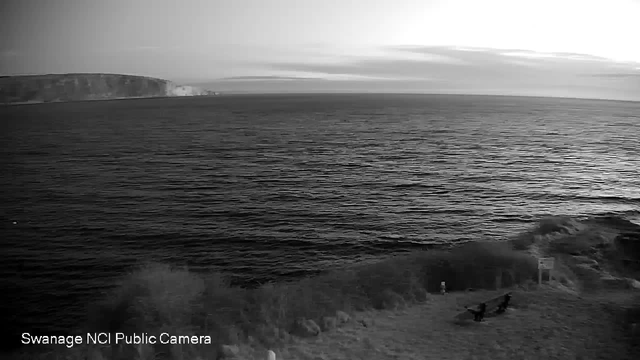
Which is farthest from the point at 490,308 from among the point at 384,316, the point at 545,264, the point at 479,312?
the point at 545,264

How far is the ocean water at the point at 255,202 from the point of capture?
69.9ft

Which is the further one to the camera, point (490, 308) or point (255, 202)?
point (255, 202)

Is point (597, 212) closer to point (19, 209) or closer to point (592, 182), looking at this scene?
point (592, 182)

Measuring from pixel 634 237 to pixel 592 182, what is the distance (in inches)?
1035

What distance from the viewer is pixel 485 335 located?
12398mm

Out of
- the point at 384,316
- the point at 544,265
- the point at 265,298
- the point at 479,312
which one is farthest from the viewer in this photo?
the point at 544,265

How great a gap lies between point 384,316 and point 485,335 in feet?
9.75

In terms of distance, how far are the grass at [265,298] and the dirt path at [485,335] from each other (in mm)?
921

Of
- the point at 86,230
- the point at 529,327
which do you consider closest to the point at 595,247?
the point at 529,327

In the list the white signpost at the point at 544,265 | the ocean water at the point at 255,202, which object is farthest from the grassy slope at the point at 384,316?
the ocean water at the point at 255,202

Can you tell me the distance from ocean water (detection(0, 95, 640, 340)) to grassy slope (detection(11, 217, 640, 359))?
15.6ft

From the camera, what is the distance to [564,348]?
11.7 metres

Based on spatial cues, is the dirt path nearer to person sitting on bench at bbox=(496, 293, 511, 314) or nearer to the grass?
person sitting on bench at bbox=(496, 293, 511, 314)

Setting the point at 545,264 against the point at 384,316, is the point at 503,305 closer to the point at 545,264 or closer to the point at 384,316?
the point at 384,316
